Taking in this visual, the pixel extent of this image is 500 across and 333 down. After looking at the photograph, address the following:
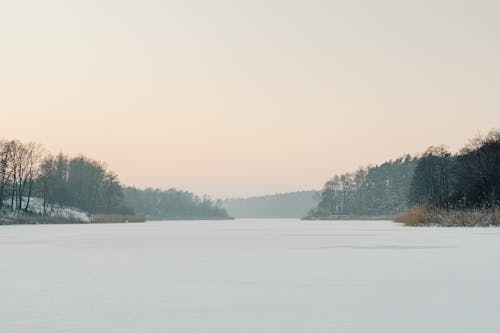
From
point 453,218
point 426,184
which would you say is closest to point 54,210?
point 426,184

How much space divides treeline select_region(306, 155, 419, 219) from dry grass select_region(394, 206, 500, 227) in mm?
97184

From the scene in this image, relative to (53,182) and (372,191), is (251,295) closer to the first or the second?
(53,182)

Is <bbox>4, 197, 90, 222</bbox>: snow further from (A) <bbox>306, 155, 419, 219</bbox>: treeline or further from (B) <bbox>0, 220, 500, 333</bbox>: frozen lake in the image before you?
(B) <bbox>0, 220, 500, 333</bbox>: frozen lake

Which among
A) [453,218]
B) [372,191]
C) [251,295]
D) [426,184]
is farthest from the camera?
[372,191]

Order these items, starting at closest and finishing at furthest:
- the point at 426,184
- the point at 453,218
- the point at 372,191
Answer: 1. the point at 453,218
2. the point at 426,184
3. the point at 372,191

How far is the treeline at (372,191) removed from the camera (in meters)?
160

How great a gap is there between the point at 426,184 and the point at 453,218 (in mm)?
65170

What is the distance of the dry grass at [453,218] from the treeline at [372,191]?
97.2m

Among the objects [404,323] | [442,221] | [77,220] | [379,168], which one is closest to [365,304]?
[404,323]

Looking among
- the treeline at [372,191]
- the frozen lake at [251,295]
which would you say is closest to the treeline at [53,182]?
the treeline at [372,191]

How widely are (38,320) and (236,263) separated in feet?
30.8

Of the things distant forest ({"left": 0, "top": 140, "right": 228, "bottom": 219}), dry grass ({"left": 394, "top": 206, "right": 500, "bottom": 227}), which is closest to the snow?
distant forest ({"left": 0, "top": 140, "right": 228, "bottom": 219})

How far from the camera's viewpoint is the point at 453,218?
1965 inches

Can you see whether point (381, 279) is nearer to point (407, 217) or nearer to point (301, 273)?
point (301, 273)
